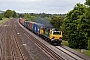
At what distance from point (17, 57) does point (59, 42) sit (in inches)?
481

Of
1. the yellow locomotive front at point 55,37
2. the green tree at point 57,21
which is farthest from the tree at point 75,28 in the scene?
the green tree at point 57,21

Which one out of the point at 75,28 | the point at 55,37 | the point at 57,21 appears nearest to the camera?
the point at 55,37

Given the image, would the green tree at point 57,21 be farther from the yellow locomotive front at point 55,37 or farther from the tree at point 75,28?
the yellow locomotive front at point 55,37

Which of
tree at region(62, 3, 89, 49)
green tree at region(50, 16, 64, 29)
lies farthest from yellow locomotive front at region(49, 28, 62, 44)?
green tree at region(50, 16, 64, 29)

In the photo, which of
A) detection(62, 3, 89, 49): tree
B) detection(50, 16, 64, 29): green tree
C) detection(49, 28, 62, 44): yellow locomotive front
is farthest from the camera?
detection(50, 16, 64, 29): green tree

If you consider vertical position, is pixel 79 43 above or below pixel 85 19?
below

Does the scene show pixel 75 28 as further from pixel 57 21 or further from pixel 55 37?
pixel 57 21

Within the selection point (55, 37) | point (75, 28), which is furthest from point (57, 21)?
point (55, 37)

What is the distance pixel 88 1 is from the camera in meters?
26.4

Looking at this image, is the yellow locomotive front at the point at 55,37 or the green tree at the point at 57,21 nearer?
the yellow locomotive front at the point at 55,37

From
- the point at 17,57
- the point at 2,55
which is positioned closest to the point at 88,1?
the point at 17,57

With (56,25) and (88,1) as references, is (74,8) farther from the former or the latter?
(56,25)

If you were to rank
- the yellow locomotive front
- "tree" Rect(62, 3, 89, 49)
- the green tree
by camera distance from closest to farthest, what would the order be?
the yellow locomotive front → "tree" Rect(62, 3, 89, 49) → the green tree

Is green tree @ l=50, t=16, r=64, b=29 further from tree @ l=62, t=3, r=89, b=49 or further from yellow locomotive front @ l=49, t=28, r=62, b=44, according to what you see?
yellow locomotive front @ l=49, t=28, r=62, b=44
